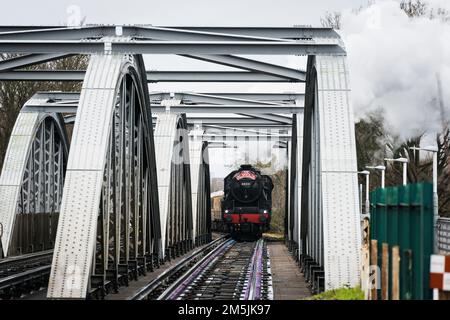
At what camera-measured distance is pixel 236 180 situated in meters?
49.2

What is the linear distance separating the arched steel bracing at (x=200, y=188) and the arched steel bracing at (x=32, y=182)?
21.5 ft

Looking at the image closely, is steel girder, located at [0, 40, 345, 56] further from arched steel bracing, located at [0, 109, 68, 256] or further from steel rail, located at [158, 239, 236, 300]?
arched steel bracing, located at [0, 109, 68, 256]

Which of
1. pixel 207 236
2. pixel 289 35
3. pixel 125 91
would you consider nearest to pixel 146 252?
pixel 125 91

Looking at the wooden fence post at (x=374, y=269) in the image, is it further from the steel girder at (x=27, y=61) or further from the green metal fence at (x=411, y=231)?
the steel girder at (x=27, y=61)

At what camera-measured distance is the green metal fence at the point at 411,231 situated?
9.70 metres

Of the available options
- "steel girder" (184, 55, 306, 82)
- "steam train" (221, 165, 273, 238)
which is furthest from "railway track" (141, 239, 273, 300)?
"steam train" (221, 165, 273, 238)

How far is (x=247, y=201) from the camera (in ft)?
164

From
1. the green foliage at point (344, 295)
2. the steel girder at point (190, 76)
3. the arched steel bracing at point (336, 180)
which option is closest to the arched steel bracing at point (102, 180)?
the steel girder at point (190, 76)

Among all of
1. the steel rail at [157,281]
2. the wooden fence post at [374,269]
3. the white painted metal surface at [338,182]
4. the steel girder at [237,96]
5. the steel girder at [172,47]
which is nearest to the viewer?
the wooden fence post at [374,269]

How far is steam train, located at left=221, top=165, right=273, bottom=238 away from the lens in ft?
161

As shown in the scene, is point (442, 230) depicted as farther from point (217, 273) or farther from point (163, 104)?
point (163, 104)

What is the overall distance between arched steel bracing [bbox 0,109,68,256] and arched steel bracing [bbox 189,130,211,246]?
656 centimetres

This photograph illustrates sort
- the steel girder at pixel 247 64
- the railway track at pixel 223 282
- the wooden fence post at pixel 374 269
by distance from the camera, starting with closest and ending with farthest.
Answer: the wooden fence post at pixel 374 269, the railway track at pixel 223 282, the steel girder at pixel 247 64
